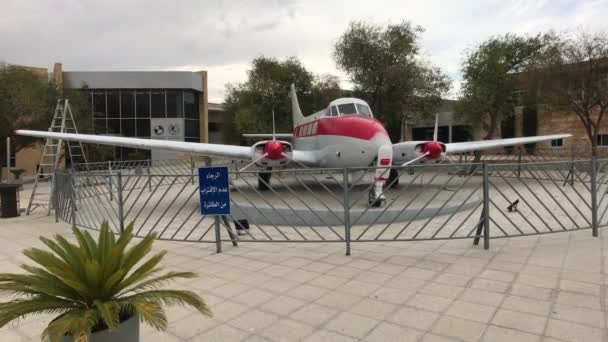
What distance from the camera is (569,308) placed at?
12.8 feet

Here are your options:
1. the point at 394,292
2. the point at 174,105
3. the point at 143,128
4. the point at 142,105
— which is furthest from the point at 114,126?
the point at 394,292

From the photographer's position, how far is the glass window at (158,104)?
116 ft

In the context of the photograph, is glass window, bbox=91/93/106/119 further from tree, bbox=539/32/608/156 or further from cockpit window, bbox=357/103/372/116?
tree, bbox=539/32/608/156

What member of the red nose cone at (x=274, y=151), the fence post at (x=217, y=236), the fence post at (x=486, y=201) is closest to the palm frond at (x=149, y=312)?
the fence post at (x=217, y=236)

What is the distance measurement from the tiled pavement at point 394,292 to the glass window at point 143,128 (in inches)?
1208

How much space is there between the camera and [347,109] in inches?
482

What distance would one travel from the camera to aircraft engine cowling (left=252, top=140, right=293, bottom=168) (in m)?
11.9

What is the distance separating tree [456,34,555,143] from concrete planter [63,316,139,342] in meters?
26.2

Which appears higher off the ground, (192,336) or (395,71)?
(395,71)

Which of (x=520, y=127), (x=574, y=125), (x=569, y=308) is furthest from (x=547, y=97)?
(x=569, y=308)

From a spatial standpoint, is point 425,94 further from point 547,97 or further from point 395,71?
point 547,97

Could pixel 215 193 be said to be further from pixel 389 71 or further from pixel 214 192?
pixel 389 71

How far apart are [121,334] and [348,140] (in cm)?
943

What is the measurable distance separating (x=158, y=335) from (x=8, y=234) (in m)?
7.11
